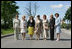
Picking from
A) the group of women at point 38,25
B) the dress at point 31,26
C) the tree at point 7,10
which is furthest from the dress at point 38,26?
the tree at point 7,10

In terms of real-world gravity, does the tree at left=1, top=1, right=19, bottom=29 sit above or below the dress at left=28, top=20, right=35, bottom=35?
above

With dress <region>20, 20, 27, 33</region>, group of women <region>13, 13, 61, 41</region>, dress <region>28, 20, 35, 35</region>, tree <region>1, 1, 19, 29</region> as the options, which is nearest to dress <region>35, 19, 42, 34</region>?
group of women <region>13, 13, 61, 41</region>

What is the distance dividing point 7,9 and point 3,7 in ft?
0.79

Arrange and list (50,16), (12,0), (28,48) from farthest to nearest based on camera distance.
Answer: (50,16) → (12,0) → (28,48)

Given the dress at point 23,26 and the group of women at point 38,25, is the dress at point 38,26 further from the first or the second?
the dress at point 23,26

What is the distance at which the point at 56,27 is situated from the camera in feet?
54.3

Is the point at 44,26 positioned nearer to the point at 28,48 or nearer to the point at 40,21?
the point at 40,21

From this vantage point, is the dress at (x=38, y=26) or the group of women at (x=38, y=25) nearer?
the group of women at (x=38, y=25)

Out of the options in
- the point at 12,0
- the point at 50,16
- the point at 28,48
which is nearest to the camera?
the point at 28,48

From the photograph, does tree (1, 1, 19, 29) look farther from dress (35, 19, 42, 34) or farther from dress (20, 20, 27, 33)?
dress (35, 19, 42, 34)

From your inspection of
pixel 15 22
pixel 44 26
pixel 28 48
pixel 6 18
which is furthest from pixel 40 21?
pixel 28 48

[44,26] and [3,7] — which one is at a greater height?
[3,7]

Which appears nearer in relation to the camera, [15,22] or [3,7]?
[3,7]

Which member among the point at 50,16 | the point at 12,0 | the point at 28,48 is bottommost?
the point at 28,48
